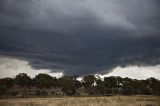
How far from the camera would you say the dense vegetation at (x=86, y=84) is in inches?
5782

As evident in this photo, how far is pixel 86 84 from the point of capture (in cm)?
18600

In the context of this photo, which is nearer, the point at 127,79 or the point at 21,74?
the point at 21,74

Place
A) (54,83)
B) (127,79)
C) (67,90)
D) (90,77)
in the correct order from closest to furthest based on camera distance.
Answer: (67,90) → (54,83) → (90,77) → (127,79)

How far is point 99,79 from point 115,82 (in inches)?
559

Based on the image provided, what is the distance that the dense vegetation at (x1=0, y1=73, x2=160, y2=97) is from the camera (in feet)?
482

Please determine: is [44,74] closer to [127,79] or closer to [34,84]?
[34,84]

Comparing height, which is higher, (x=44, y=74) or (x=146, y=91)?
(x=44, y=74)

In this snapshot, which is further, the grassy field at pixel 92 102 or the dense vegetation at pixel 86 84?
the dense vegetation at pixel 86 84

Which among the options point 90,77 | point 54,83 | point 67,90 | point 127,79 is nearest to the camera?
point 67,90

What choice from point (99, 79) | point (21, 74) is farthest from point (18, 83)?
point (99, 79)

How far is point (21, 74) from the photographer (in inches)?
6831

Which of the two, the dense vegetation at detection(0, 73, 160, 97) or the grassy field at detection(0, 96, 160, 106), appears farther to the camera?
the dense vegetation at detection(0, 73, 160, 97)

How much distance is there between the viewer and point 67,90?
5630 inches

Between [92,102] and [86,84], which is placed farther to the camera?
[86,84]
